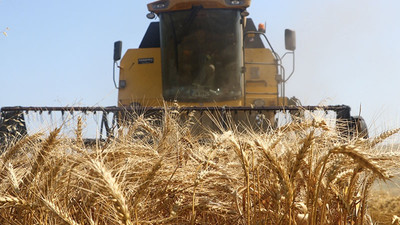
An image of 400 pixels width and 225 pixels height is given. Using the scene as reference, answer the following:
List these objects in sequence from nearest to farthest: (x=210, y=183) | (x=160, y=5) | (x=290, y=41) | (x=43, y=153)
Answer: (x=43, y=153) → (x=210, y=183) → (x=290, y=41) → (x=160, y=5)

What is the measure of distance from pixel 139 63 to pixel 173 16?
3.70 feet

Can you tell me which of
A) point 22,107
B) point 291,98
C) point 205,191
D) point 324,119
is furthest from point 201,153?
point 291,98

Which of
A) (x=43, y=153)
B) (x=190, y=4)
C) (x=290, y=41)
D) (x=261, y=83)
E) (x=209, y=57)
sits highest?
(x=190, y=4)

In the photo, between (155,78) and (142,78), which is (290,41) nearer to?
(155,78)

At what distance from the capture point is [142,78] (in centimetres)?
936

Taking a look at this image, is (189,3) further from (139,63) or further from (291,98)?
(291,98)

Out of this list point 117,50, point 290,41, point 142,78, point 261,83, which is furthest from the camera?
point 142,78

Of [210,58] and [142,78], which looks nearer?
[210,58]

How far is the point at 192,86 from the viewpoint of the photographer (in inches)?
337

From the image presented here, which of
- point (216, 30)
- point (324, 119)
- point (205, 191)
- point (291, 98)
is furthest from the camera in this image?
point (291, 98)

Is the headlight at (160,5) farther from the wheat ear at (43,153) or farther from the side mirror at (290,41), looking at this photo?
the wheat ear at (43,153)

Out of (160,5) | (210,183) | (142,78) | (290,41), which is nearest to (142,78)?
(142,78)

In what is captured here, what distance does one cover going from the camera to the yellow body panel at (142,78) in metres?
9.20

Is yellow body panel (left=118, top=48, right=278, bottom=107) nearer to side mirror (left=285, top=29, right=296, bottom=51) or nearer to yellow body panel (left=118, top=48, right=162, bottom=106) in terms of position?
yellow body panel (left=118, top=48, right=162, bottom=106)
